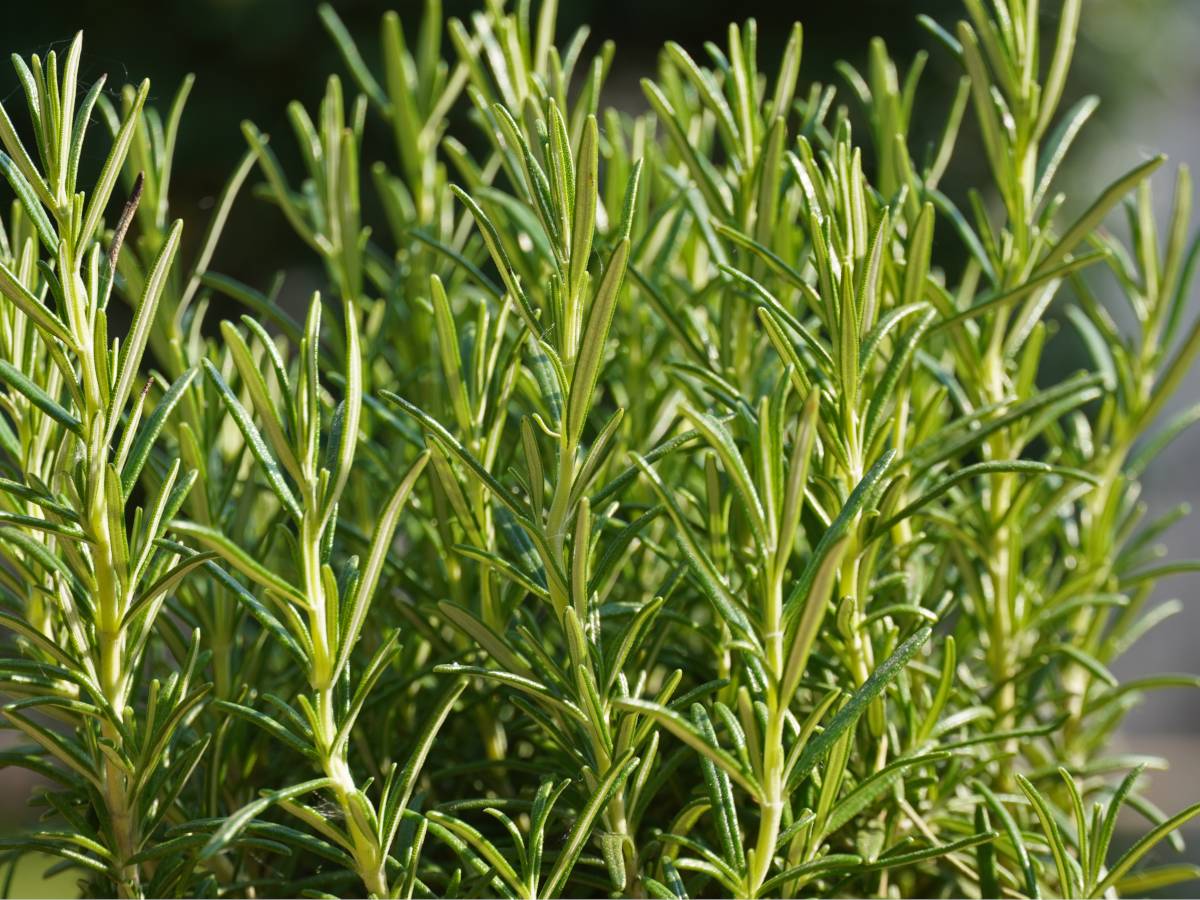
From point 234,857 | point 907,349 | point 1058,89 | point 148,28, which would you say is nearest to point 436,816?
point 234,857

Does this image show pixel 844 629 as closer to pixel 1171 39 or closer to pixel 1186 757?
pixel 1171 39

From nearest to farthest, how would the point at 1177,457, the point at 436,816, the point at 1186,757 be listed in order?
the point at 436,816
the point at 1186,757
the point at 1177,457

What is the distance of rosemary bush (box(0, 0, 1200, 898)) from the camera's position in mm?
451

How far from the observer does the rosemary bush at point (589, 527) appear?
45cm

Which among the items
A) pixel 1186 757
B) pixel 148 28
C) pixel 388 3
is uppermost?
pixel 388 3

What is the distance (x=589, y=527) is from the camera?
0.45 meters

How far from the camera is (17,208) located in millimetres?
592

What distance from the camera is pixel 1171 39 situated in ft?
12.9

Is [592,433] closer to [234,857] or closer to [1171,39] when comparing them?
[234,857]

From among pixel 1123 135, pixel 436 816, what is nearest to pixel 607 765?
pixel 436 816

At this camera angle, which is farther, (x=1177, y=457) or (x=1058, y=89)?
(x=1177, y=457)

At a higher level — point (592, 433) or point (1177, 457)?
point (1177, 457)

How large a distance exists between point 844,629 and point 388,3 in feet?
12.1

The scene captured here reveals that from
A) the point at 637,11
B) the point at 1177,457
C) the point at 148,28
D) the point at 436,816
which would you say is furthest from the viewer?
the point at 1177,457
